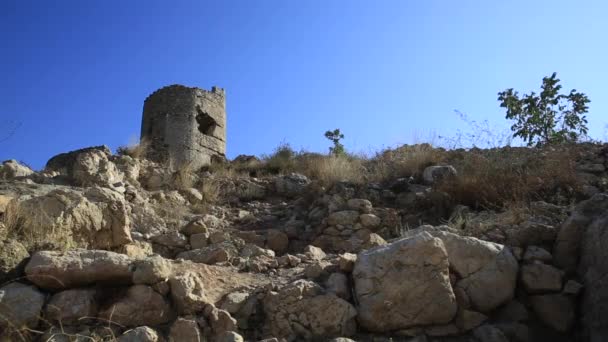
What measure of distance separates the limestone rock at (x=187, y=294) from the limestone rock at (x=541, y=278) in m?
2.19

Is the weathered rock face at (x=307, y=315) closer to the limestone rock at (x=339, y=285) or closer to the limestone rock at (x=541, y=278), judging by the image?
the limestone rock at (x=339, y=285)

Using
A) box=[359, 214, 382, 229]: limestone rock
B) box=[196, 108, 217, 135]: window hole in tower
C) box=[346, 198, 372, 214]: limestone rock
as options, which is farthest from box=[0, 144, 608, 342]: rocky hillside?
box=[196, 108, 217, 135]: window hole in tower

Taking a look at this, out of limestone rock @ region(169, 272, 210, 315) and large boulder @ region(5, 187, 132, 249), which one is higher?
large boulder @ region(5, 187, 132, 249)

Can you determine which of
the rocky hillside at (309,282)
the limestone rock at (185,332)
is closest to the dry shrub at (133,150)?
the rocky hillside at (309,282)

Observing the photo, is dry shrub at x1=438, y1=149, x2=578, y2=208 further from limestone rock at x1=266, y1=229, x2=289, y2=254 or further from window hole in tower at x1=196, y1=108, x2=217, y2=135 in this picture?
window hole in tower at x1=196, y1=108, x2=217, y2=135

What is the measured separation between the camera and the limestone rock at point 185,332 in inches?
109

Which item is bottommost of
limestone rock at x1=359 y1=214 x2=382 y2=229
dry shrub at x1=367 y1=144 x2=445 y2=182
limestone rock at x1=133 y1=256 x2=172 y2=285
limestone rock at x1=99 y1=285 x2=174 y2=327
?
limestone rock at x1=99 y1=285 x2=174 y2=327

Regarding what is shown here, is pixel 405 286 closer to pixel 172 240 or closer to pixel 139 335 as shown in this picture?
pixel 139 335

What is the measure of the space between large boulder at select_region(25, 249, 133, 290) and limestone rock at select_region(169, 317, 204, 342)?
1.70ft

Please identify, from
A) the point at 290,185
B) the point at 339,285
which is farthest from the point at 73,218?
the point at 290,185

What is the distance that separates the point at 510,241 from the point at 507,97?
543 centimetres

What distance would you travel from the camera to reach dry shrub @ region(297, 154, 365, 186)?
303 inches

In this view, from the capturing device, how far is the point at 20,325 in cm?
274

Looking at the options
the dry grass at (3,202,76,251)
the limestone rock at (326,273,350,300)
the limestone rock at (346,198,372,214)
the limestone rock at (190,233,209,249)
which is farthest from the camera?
the limestone rock at (346,198,372,214)
